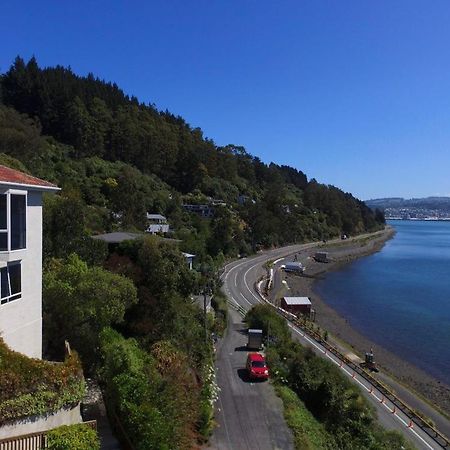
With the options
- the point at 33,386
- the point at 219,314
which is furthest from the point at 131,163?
the point at 33,386

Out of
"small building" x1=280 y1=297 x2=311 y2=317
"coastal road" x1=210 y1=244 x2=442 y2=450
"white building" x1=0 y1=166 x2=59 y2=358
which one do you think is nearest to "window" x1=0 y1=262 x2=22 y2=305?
"white building" x1=0 y1=166 x2=59 y2=358

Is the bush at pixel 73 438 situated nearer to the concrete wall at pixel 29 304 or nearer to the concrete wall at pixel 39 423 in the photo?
the concrete wall at pixel 39 423

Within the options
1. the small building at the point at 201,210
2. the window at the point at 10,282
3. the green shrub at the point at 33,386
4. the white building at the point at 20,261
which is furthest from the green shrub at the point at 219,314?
the small building at the point at 201,210

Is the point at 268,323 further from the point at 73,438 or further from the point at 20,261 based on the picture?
the point at 73,438

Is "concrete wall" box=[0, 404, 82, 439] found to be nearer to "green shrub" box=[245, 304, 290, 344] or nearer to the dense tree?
the dense tree

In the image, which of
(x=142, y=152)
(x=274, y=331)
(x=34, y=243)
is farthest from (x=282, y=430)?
(x=142, y=152)

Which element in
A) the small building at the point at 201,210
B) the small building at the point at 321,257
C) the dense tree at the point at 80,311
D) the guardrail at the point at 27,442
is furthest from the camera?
the small building at the point at 321,257

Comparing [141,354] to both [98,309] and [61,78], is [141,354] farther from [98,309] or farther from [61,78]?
[61,78]

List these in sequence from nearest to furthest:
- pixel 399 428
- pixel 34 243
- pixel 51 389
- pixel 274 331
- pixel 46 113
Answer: pixel 51 389 < pixel 34 243 < pixel 399 428 < pixel 274 331 < pixel 46 113
